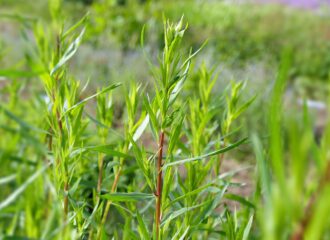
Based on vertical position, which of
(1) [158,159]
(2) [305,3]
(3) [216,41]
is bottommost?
(1) [158,159]

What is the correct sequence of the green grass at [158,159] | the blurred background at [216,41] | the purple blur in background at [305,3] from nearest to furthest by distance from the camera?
the green grass at [158,159] < the blurred background at [216,41] < the purple blur in background at [305,3]

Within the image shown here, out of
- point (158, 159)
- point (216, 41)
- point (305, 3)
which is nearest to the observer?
point (158, 159)

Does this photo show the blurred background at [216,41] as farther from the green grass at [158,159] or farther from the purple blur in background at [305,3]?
the green grass at [158,159]

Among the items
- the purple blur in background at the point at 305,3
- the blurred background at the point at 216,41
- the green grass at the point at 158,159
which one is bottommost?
the green grass at the point at 158,159

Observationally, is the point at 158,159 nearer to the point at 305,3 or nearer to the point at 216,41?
the point at 216,41

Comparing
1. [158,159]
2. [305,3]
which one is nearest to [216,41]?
[305,3]

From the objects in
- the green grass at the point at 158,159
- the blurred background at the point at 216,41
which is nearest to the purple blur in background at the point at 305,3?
the blurred background at the point at 216,41

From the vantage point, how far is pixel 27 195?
69 centimetres

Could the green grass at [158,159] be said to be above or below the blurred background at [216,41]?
below

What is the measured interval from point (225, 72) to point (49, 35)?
229 inches

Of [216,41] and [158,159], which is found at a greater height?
[216,41]

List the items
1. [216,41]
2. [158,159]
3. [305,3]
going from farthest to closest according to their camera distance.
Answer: [305,3] → [216,41] → [158,159]

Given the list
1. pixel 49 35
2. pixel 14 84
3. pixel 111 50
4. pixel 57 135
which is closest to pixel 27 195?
pixel 57 135

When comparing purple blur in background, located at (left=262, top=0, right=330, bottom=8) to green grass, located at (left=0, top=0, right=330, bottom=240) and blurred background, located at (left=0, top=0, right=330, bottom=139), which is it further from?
green grass, located at (left=0, top=0, right=330, bottom=240)
